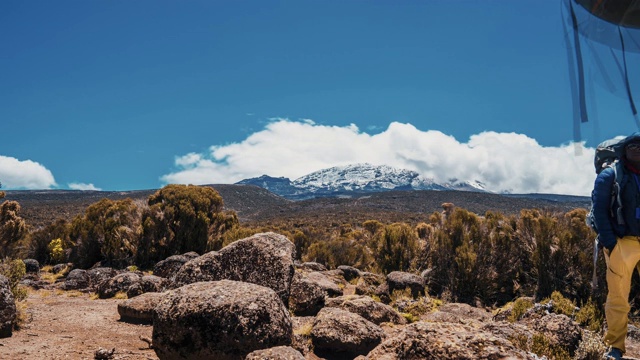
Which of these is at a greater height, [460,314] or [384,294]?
[460,314]

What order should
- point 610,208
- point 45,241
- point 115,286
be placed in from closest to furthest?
1. point 610,208
2. point 115,286
3. point 45,241

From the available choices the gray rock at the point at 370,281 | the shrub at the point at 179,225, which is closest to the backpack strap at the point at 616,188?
the gray rock at the point at 370,281

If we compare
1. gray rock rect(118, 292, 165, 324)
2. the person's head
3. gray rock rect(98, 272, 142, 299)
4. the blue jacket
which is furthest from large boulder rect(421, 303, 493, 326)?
gray rock rect(98, 272, 142, 299)

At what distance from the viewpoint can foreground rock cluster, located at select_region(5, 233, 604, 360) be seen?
3191 millimetres

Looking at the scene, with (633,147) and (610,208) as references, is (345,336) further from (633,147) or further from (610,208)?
(633,147)

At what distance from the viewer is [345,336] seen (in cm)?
513

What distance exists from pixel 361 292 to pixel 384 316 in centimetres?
375

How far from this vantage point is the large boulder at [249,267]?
6.02 meters

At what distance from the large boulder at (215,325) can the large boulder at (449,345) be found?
4.26 ft

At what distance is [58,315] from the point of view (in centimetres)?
663

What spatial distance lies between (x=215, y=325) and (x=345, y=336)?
194cm

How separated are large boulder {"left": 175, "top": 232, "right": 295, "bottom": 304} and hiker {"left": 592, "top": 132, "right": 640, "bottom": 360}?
4.03 metres

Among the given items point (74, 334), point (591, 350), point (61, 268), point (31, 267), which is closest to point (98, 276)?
point (31, 267)

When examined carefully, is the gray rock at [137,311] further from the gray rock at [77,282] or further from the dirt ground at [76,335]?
the gray rock at [77,282]
